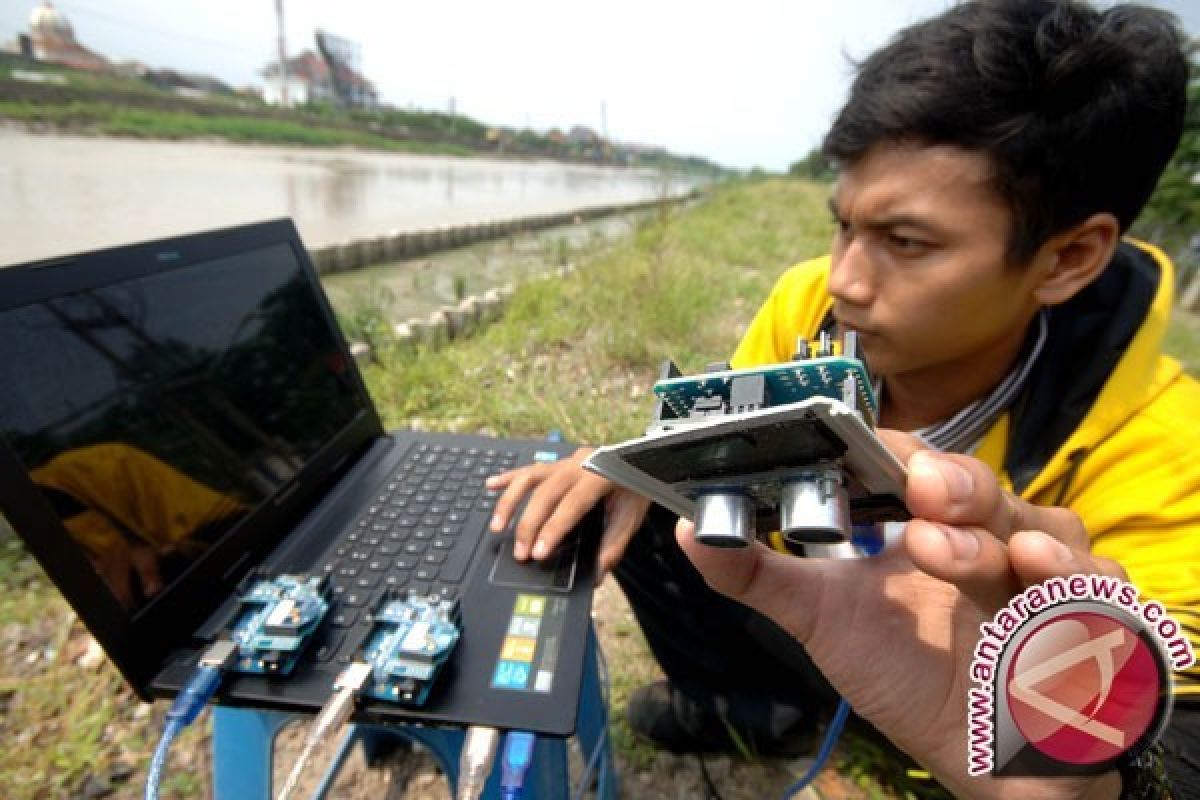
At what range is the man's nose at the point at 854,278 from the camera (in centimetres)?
112

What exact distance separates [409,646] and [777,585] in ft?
1.53

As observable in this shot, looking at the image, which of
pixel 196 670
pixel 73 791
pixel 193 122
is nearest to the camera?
pixel 196 670

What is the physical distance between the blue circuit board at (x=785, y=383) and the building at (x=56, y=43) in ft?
111

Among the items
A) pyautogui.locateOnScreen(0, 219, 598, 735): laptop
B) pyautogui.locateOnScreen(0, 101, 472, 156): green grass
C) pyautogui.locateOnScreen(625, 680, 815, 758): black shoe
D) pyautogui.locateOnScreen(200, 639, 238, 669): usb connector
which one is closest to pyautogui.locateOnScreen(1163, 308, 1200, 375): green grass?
pyautogui.locateOnScreen(625, 680, 815, 758): black shoe

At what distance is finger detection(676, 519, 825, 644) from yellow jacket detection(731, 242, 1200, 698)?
1.66 feet

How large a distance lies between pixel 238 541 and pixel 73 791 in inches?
29.2

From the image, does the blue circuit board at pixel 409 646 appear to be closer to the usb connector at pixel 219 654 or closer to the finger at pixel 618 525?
the usb connector at pixel 219 654

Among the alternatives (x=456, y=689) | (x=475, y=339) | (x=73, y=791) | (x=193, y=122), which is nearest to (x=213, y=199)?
(x=475, y=339)

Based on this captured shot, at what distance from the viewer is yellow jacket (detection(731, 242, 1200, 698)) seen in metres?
0.87

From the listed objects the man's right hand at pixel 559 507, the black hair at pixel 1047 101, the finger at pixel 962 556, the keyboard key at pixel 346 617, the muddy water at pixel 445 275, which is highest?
the black hair at pixel 1047 101

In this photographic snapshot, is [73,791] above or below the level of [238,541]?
below

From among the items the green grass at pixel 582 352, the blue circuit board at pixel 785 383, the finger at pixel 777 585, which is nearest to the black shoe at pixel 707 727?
the finger at pixel 777 585

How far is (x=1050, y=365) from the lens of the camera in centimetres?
113

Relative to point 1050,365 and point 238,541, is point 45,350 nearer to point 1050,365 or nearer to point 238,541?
point 238,541
